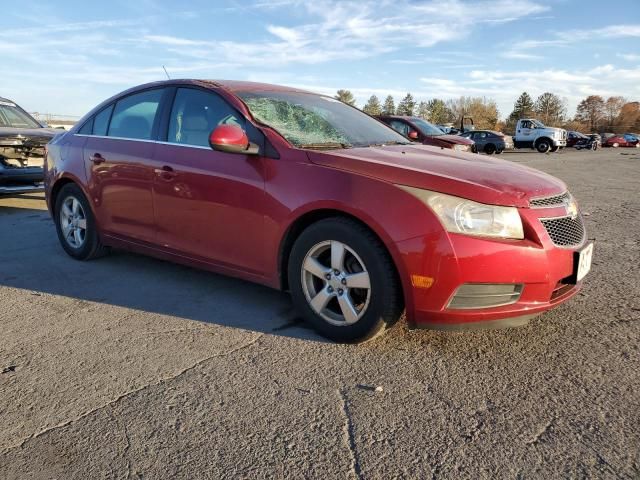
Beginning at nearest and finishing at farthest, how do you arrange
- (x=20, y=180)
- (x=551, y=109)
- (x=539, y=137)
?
(x=20, y=180) < (x=539, y=137) < (x=551, y=109)

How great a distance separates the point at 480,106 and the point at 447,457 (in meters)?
112

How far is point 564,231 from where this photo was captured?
2.96m

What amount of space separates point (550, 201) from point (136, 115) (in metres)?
3.25

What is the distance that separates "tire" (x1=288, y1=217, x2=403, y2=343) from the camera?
2842mm

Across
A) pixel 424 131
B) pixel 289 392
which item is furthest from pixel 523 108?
pixel 289 392

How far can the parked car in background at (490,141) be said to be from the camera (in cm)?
2975

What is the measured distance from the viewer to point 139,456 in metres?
2.04

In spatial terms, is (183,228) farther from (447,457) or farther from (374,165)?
(447,457)

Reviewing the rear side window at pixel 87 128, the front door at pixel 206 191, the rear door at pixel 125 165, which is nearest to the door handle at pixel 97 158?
the rear door at pixel 125 165

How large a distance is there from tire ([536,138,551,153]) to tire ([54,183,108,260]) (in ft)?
105

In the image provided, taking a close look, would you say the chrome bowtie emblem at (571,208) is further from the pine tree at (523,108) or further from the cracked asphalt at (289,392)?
the pine tree at (523,108)

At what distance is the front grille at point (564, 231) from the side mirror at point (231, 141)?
5.89ft

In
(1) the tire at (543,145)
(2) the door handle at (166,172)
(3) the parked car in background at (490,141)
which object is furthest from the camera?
(1) the tire at (543,145)

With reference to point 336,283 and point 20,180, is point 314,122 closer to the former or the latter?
point 336,283
